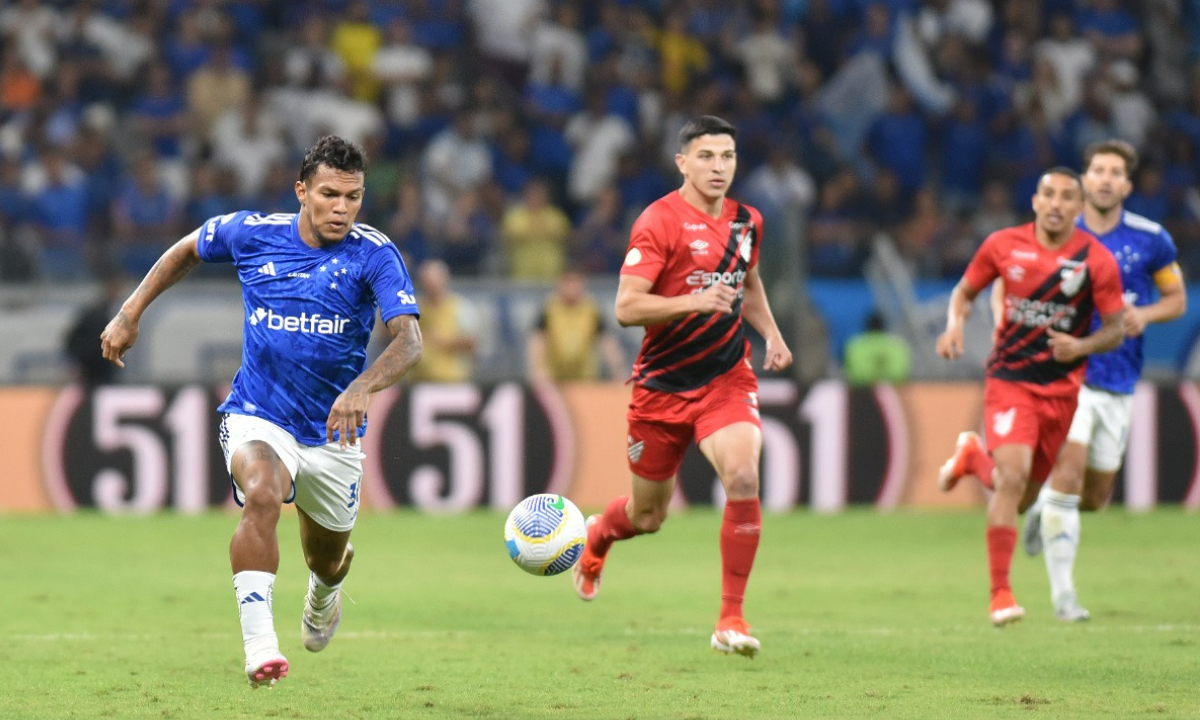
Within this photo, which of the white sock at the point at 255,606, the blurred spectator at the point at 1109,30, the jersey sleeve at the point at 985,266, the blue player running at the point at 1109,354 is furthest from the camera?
the blurred spectator at the point at 1109,30

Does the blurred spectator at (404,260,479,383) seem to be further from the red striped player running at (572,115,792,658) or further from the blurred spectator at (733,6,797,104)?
the red striped player running at (572,115,792,658)

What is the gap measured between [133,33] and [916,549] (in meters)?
11.3

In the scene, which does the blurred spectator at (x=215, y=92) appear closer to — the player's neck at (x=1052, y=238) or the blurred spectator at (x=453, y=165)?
the blurred spectator at (x=453, y=165)

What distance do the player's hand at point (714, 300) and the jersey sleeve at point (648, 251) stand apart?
14.9 inches

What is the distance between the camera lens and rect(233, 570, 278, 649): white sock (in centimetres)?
658

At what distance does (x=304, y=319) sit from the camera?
7.22 metres

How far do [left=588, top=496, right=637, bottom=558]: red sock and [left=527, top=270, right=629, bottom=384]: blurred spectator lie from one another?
22.4ft

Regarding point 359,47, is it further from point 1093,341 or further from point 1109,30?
point 1093,341

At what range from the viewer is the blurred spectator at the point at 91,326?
52.2 feet

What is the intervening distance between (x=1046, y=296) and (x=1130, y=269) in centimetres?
104


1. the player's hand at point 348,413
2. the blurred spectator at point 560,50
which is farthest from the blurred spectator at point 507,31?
the player's hand at point 348,413

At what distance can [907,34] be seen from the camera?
21109 mm

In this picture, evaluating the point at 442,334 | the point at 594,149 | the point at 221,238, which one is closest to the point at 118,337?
the point at 221,238

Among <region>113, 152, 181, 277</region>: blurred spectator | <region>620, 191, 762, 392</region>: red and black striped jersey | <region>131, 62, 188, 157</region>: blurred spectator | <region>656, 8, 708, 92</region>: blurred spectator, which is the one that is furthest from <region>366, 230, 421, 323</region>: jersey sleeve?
<region>656, 8, 708, 92</region>: blurred spectator
